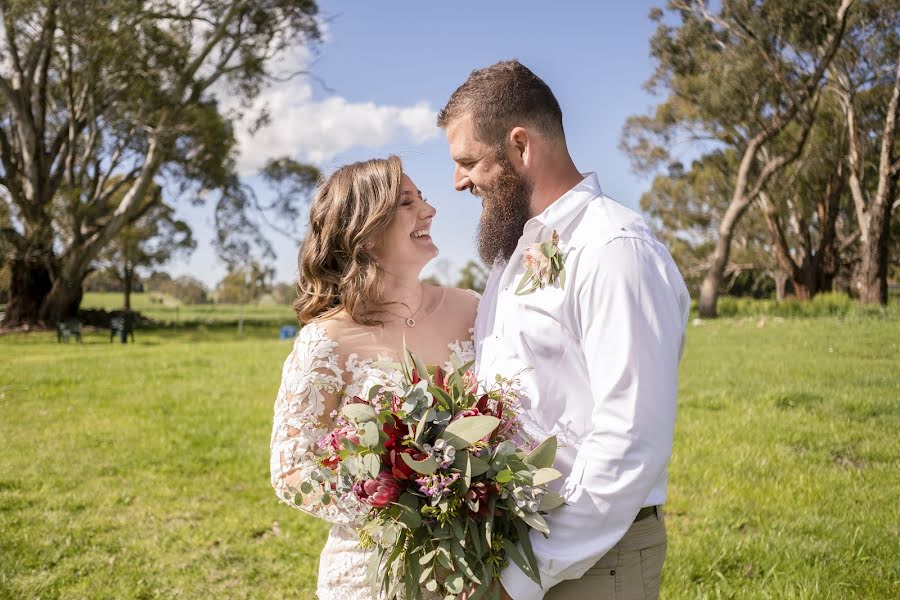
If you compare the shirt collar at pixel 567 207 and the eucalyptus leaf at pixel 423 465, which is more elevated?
the shirt collar at pixel 567 207

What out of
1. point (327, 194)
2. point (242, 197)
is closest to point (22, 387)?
point (327, 194)

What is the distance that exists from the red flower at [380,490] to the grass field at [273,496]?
3.07m

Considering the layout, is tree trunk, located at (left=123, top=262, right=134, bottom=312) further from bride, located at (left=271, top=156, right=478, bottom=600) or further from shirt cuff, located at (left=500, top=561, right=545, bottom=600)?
shirt cuff, located at (left=500, top=561, right=545, bottom=600)

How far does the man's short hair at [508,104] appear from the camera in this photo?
260cm

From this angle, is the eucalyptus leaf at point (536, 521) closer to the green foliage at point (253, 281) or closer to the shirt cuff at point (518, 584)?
the shirt cuff at point (518, 584)

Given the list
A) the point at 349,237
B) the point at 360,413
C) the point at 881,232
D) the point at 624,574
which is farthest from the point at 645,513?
the point at 881,232

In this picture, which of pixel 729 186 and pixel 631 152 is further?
pixel 729 186

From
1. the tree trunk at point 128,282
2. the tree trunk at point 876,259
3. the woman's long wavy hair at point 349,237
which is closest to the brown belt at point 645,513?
the woman's long wavy hair at point 349,237

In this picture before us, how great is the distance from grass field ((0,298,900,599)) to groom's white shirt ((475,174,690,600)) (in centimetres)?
281

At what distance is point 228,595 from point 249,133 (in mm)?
28894

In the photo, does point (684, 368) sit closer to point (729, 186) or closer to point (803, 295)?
point (803, 295)

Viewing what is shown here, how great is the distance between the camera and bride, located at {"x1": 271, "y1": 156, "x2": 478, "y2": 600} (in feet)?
9.05

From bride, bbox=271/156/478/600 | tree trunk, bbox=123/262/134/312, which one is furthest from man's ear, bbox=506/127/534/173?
tree trunk, bbox=123/262/134/312

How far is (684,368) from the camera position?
1186 cm
